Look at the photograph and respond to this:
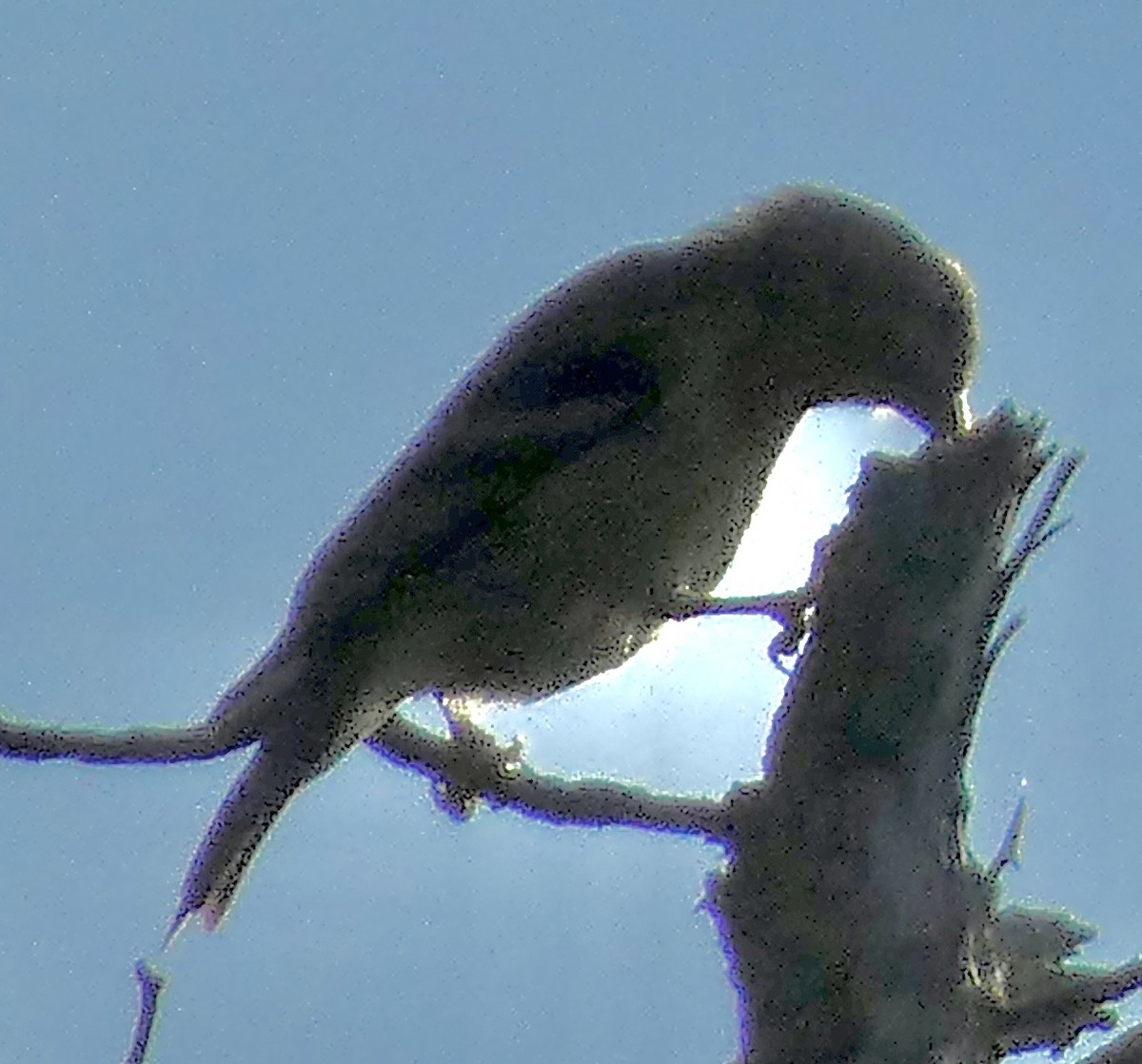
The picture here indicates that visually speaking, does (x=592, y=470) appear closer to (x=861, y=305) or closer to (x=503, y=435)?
(x=503, y=435)

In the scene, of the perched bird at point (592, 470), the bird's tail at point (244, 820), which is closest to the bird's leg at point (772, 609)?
the perched bird at point (592, 470)

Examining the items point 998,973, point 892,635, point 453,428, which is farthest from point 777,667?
point 453,428

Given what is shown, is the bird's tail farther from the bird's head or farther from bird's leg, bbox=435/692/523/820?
the bird's head

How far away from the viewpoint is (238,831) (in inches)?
177

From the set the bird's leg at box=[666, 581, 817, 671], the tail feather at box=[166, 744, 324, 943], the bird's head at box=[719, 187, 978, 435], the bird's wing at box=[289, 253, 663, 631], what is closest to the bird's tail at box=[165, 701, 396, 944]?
the tail feather at box=[166, 744, 324, 943]

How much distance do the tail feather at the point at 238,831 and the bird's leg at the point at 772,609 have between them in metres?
1.31

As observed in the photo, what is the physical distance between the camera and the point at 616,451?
5.25 m

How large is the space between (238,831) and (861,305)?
263cm

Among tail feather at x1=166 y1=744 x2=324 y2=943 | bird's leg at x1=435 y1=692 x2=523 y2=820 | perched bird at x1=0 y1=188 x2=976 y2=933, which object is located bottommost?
tail feather at x1=166 y1=744 x2=324 y2=943

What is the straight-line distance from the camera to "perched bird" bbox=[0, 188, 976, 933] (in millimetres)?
4758

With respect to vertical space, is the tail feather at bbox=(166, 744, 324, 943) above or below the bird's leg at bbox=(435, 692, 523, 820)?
below

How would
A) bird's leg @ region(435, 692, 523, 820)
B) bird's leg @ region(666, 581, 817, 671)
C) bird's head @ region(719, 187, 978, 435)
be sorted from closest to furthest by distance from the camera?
bird's leg @ region(666, 581, 817, 671) → bird's leg @ region(435, 692, 523, 820) → bird's head @ region(719, 187, 978, 435)

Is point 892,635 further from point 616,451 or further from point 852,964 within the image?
point 616,451

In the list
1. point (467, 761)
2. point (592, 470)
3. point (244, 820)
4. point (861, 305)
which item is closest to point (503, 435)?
point (592, 470)
